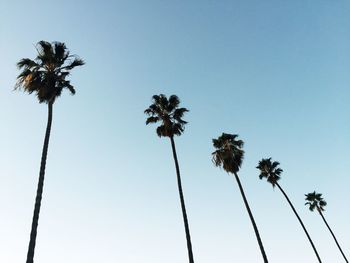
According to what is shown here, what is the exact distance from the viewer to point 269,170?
48.5 m

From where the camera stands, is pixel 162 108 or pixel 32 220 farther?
pixel 162 108

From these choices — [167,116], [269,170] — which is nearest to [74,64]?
[167,116]

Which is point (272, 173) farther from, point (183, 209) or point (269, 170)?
point (183, 209)

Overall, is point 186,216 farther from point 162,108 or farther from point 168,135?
point 162,108

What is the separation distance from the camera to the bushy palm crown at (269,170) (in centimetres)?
4772

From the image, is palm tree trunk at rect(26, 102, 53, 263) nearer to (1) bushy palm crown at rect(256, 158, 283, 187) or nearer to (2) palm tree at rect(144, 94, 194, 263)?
(2) palm tree at rect(144, 94, 194, 263)

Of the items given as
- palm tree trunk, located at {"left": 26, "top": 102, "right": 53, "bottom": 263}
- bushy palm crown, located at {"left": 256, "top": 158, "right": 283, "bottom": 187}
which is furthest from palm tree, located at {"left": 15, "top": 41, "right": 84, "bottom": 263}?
bushy palm crown, located at {"left": 256, "top": 158, "right": 283, "bottom": 187}

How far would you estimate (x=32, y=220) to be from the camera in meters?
16.5

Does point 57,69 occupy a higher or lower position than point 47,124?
higher

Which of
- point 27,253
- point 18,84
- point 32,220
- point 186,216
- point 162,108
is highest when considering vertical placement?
point 162,108

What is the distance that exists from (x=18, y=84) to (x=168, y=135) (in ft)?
51.2

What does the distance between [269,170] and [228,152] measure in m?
14.0

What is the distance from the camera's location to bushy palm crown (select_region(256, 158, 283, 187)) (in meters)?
47.7

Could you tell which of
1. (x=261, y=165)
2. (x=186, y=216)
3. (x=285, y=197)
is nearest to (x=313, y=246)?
(x=285, y=197)
